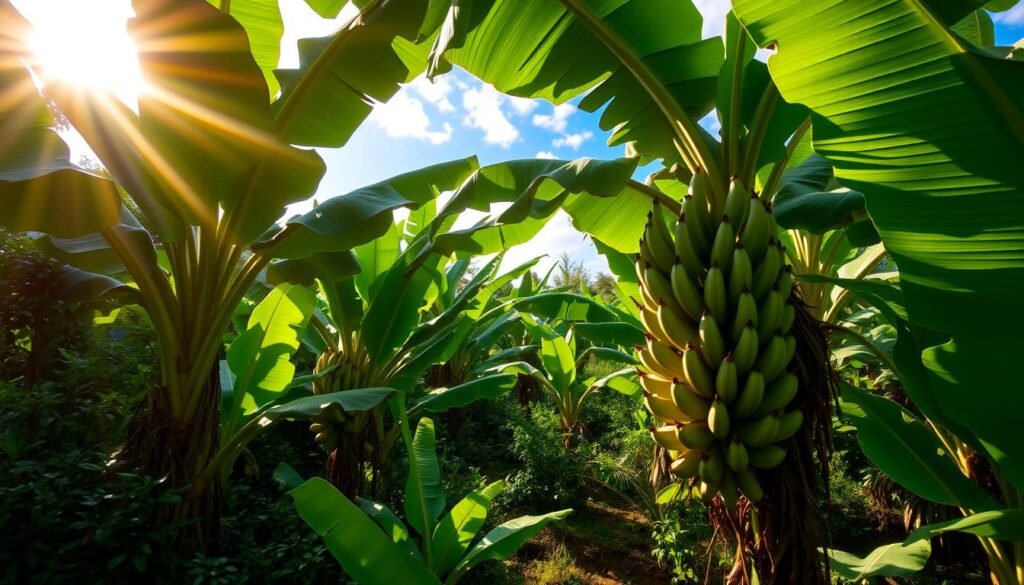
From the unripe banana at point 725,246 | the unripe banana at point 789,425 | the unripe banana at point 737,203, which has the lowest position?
the unripe banana at point 789,425

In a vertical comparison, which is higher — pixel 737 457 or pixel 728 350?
pixel 728 350

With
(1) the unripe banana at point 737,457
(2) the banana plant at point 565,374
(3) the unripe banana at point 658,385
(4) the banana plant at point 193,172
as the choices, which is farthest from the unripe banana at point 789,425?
(2) the banana plant at point 565,374

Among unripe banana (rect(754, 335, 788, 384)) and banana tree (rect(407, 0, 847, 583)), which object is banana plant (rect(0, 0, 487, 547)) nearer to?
banana tree (rect(407, 0, 847, 583))

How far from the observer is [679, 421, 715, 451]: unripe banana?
1.46 meters

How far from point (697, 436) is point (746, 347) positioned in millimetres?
335

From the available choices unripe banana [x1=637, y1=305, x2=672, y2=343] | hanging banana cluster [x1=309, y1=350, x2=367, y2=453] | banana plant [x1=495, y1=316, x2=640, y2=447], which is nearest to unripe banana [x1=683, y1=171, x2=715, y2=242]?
unripe banana [x1=637, y1=305, x2=672, y2=343]

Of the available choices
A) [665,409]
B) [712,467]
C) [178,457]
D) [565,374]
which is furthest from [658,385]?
[565,374]

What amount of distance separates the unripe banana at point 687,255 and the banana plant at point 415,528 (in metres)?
1.32

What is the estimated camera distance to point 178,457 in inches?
78.0

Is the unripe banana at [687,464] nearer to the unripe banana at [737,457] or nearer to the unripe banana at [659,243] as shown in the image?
the unripe banana at [737,457]

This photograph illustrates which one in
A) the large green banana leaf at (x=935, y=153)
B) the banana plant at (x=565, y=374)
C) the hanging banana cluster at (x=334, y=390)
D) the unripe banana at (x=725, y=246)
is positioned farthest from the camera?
the banana plant at (x=565, y=374)

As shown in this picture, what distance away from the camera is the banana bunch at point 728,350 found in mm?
1405

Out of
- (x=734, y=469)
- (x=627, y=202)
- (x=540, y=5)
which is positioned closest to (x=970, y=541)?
(x=734, y=469)

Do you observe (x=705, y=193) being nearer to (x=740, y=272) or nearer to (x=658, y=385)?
(x=740, y=272)
